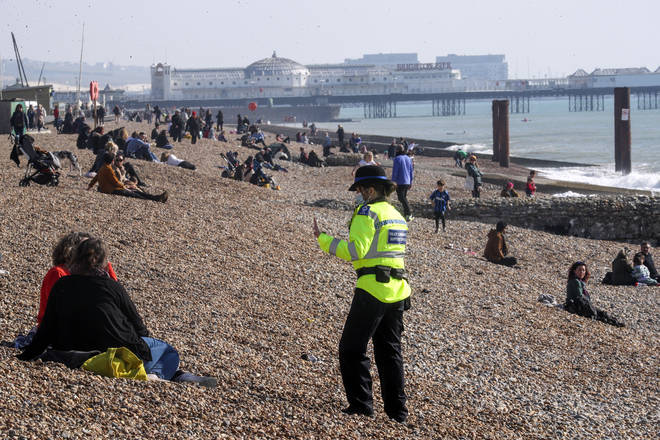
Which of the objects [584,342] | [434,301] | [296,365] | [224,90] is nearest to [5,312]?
[296,365]

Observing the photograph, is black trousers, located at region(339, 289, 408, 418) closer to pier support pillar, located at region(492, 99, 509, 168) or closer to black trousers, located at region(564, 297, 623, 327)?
black trousers, located at region(564, 297, 623, 327)

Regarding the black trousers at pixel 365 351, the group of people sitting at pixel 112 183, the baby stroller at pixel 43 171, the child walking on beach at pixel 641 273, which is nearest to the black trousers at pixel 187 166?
the group of people sitting at pixel 112 183

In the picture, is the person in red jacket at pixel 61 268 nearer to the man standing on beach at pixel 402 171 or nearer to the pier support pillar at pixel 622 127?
the man standing on beach at pixel 402 171

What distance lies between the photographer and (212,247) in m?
9.67

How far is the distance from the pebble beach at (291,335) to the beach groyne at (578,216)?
2.32 metres

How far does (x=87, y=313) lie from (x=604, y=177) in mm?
29940

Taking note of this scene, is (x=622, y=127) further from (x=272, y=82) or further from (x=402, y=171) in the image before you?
(x=272, y=82)

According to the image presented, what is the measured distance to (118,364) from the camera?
4.78 m

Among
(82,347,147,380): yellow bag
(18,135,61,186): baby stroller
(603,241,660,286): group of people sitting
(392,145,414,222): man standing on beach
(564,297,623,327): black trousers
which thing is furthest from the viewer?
(392,145,414,222): man standing on beach

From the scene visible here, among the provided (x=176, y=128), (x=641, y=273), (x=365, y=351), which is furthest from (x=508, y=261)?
(x=176, y=128)

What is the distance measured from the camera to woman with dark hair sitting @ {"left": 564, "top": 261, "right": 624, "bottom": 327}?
29.2 ft

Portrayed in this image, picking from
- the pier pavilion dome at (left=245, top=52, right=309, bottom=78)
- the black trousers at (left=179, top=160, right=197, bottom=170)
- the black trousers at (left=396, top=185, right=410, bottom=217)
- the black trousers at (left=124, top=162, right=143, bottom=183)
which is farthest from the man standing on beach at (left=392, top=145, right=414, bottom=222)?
the pier pavilion dome at (left=245, top=52, right=309, bottom=78)

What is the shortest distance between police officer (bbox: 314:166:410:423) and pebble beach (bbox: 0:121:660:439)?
229mm

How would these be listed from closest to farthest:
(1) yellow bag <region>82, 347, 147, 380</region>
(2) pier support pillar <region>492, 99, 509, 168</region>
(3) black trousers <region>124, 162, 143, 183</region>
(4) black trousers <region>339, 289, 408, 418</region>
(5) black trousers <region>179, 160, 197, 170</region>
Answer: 1. (4) black trousers <region>339, 289, 408, 418</region>
2. (1) yellow bag <region>82, 347, 147, 380</region>
3. (3) black trousers <region>124, 162, 143, 183</region>
4. (5) black trousers <region>179, 160, 197, 170</region>
5. (2) pier support pillar <region>492, 99, 509, 168</region>
